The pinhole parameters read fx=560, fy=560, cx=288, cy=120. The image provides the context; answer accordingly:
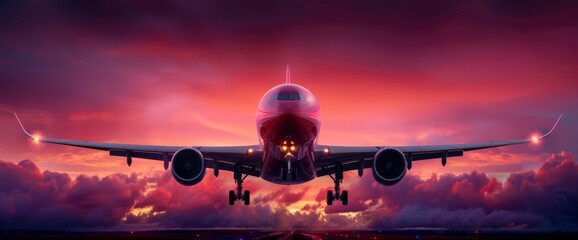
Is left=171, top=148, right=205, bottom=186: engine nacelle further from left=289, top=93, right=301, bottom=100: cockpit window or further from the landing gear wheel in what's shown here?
the landing gear wheel

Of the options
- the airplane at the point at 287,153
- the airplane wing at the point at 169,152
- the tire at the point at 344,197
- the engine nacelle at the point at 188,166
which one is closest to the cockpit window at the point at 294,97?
the airplane at the point at 287,153

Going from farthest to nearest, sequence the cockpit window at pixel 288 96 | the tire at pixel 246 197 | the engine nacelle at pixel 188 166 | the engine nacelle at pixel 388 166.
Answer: the tire at pixel 246 197 < the engine nacelle at pixel 388 166 < the engine nacelle at pixel 188 166 < the cockpit window at pixel 288 96

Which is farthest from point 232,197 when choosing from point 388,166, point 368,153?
point 388,166

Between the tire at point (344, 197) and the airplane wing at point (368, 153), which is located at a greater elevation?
the airplane wing at point (368, 153)

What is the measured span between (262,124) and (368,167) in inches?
482

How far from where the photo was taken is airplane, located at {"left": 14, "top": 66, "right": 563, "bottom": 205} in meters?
26.1

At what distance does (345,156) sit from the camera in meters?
33.6

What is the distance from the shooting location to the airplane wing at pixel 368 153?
106 ft

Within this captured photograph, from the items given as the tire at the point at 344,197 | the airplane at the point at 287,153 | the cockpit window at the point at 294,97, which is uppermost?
the cockpit window at the point at 294,97

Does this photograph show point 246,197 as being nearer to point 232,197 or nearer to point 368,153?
point 232,197

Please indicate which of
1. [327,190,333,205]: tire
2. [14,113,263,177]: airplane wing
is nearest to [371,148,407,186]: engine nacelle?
[14,113,263,177]: airplane wing

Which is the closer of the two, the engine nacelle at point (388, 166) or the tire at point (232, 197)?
the engine nacelle at point (388, 166)

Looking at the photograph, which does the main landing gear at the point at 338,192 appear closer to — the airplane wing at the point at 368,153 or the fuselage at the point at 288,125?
the airplane wing at the point at 368,153

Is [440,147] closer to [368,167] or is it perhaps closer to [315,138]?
[368,167]
